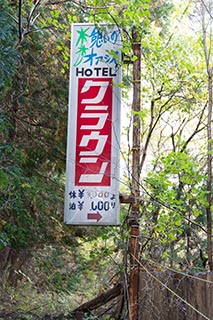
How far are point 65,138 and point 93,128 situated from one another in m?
2.37

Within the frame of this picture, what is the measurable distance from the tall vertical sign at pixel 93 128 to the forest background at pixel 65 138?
0.68ft

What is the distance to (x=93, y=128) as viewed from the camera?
4.46 metres

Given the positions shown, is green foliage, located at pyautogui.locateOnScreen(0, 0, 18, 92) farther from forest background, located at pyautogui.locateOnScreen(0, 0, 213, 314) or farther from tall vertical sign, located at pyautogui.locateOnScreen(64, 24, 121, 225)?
tall vertical sign, located at pyautogui.locateOnScreen(64, 24, 121, 225)

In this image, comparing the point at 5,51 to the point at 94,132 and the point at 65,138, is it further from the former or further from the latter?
the point at 65,138

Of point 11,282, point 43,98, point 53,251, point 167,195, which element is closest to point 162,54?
point 43,98

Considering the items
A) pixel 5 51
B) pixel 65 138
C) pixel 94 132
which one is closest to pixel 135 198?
pixel 94 132

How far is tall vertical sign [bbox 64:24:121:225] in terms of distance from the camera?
4.24 metres

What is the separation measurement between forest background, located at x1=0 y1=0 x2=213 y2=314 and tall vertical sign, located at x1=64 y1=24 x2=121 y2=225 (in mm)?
208

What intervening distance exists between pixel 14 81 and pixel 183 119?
141 inches

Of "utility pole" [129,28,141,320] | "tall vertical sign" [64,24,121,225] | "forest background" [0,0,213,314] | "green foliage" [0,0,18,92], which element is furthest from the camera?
"forest background" [0,0,213,314]

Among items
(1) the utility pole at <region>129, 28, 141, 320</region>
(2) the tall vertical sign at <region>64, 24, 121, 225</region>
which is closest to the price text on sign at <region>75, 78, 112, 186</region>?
(2) the tall vertical sign at <region>64, 24, 121, 225</region>

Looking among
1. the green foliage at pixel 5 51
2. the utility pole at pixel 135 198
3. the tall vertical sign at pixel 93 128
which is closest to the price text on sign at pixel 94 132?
the tall vertical sign at pixel 93 128

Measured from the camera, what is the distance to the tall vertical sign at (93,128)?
4.24 m

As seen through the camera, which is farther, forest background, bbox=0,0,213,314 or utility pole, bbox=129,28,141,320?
forest background, bbox=0,0,213,314
